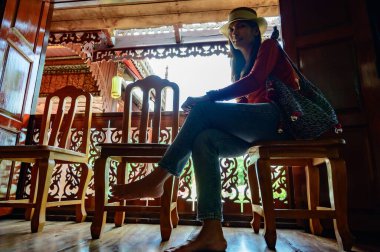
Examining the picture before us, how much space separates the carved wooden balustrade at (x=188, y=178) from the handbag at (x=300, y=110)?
0.95m

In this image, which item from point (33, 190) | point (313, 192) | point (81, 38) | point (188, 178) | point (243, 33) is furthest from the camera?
point (81, 38)

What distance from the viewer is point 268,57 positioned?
1232mm

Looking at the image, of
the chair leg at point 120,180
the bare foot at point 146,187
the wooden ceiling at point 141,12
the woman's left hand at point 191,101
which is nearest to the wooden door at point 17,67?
the wooden ceiling at point 141,12

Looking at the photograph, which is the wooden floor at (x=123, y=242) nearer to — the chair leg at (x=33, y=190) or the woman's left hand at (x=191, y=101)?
the chair leg at (x=33, y=190)

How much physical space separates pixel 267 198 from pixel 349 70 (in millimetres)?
1179

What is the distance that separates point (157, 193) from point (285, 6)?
1.90 metres

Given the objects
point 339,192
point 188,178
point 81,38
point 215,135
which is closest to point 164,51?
point 81,38

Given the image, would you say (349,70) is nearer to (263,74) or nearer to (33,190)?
(263,74)

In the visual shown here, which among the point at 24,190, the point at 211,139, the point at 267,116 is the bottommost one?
the point at 24,190

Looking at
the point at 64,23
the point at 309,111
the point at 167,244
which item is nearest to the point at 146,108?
the point at 167,244

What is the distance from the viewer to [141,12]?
146 inches

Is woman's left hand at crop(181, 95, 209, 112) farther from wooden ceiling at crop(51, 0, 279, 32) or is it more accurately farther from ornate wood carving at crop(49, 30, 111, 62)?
ornate wood carving at crop(49, 30, 111, 62)

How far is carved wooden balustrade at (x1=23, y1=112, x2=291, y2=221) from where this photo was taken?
215cm

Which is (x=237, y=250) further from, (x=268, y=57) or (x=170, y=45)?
(x=170, y=45)
